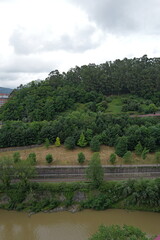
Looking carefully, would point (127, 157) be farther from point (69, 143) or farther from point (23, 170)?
point (23, 170)

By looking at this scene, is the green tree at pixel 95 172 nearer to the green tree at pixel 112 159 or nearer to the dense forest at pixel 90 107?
the green tree at pixel 112 159

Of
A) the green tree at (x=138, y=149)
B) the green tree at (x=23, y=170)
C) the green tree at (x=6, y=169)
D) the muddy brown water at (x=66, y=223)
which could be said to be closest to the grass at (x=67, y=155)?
the green tree at (x=138, y=149)

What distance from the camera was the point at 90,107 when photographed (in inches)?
1390

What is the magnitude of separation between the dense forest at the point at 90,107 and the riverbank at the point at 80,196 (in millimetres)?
7384

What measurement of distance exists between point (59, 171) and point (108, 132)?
9.81m

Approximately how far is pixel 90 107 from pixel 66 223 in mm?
23109

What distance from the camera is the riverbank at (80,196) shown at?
1664 cm


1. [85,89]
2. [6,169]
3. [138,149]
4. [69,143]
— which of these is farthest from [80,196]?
[85,89]

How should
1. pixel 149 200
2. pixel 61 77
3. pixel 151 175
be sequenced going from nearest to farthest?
pixel 149 200 → pixel 151 175 → pixel 61 77

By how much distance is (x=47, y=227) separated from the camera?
15273 millimetres

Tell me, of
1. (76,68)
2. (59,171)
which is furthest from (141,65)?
(59,171)

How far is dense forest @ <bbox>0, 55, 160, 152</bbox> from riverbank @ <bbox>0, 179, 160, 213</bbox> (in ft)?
Answer: 24.2

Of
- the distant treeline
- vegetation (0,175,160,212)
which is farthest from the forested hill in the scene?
vegetation (0,175,160,212)

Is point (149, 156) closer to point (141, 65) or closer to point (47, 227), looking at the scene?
point (47, 227)
